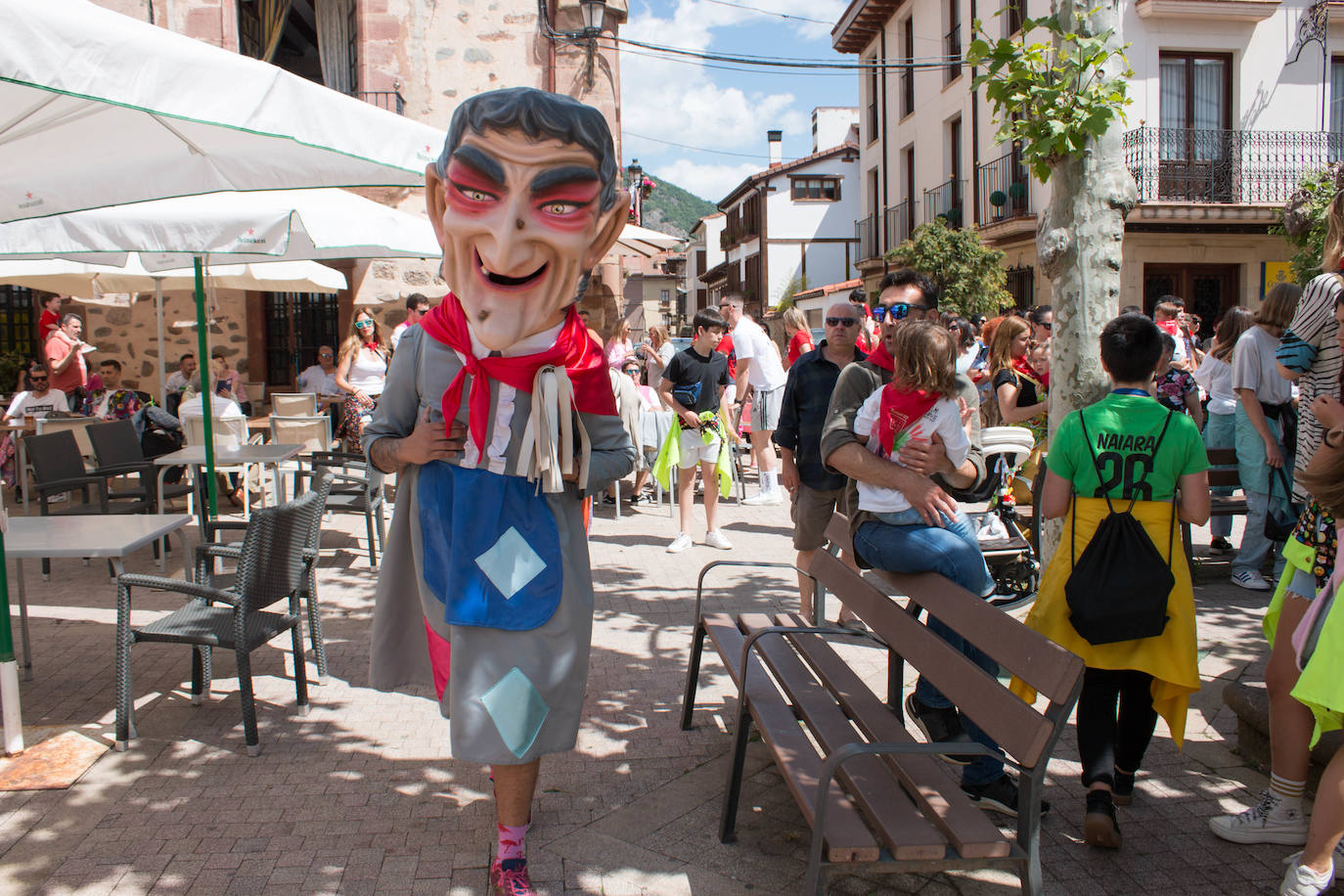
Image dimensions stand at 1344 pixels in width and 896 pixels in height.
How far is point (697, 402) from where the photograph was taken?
7.81 m

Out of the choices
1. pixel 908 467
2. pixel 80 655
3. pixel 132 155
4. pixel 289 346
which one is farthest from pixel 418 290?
pixel 908 467

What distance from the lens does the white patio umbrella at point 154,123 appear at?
308 cm

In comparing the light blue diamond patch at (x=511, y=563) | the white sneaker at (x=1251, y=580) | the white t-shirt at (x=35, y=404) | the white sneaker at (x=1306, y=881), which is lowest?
the white sneaker at (x=1306, y=881)

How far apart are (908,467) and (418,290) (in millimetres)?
9928

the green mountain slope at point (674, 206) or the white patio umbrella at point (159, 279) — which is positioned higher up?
the green mountain slope at point (674, 206)

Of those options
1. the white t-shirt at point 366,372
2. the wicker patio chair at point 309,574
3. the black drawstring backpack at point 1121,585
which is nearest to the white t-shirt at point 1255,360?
the black drawstring backpack at point 1121,585

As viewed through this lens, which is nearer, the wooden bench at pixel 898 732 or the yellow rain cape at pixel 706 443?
the wooden bench at pixel 898 732

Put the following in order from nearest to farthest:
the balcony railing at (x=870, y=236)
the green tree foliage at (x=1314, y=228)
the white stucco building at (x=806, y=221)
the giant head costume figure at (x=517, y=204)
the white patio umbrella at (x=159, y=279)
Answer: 1. the giant head costume figure at (x=517, y=204)
2. the white patio umbrella at (x=159, y=279)
3. the green tree foliage at (x=1314, y=228)
4. the balcony railing at (x=870, y=236)
5. the white stucco building at (x=806, y=221)

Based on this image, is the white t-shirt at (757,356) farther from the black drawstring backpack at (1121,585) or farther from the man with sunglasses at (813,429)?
the black drawstring backpack at (1121,585)

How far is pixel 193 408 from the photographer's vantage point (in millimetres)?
8305

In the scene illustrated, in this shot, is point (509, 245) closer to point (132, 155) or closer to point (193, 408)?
point (132, 155)

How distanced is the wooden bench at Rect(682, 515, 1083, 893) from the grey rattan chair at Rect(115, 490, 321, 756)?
1.82m

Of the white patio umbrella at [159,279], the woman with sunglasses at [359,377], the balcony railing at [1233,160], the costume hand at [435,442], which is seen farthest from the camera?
the balcony railing at [1233,160]

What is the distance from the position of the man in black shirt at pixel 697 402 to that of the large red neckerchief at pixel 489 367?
4.49m
